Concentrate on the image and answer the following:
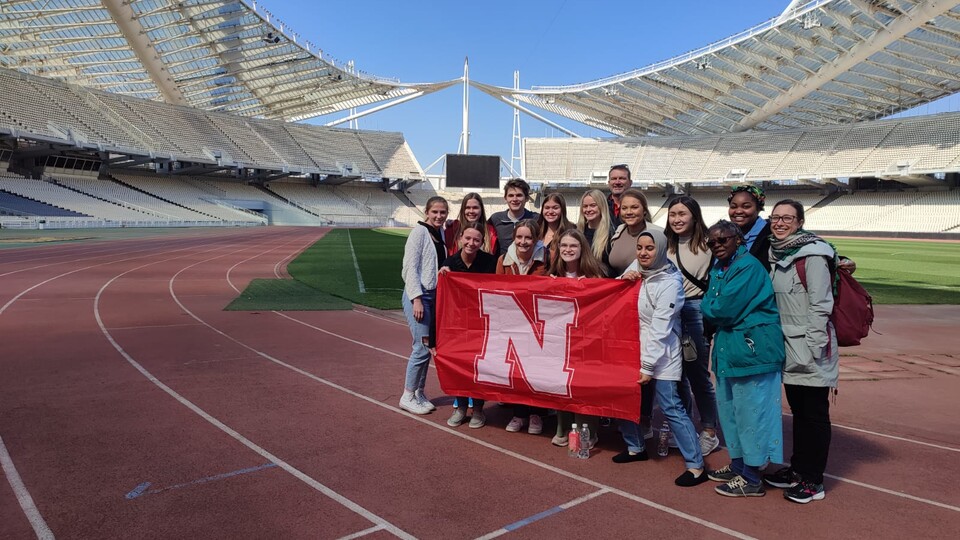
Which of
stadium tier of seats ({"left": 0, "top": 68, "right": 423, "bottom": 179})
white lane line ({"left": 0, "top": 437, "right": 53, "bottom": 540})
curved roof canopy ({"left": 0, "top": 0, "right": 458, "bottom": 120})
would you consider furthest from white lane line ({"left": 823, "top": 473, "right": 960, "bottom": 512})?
stadium tier of seats ({"left": 0, "top": 68, "right": 423, "bottom": 179})

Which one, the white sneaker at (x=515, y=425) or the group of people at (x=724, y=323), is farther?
the white sneaker at (x=515, y=425)

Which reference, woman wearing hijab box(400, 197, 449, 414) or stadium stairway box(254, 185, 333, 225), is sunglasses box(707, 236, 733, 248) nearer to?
woman wearing hijab box(400, 197, 449, 414)

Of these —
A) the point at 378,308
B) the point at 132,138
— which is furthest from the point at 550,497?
the point at 132,138

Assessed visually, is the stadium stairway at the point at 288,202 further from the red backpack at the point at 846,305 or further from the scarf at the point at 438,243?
the red backpack at the point at 846,305

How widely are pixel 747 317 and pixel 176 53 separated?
5122cm

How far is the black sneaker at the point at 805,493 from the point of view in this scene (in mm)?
3467

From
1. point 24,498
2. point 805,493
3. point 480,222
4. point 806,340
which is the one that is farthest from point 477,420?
point 24,498

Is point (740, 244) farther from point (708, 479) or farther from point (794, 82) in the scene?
point (794, 82)

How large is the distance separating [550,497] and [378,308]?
7.23 m

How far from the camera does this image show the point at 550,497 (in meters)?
3.49

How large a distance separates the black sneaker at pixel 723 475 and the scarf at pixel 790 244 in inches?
55.7

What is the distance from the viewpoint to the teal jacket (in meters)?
3.43

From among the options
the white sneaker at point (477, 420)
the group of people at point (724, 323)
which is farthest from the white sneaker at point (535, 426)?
the white sneaker at point (477, 420)

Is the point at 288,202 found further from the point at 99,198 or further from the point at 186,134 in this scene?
the point at 99,198
